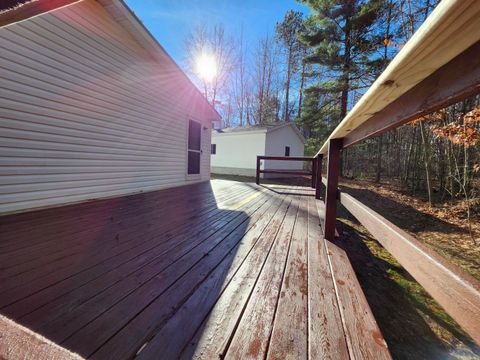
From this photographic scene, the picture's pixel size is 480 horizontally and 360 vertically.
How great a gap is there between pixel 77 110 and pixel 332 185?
3.72 meters

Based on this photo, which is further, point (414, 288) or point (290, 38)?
→ point (290, 38)

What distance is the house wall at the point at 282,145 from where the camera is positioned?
41.4 feet

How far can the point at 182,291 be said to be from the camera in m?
1.33

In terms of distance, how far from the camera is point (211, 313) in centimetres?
114

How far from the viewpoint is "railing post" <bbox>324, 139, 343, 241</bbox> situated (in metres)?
2.21

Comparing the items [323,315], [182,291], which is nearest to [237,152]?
[182,291]

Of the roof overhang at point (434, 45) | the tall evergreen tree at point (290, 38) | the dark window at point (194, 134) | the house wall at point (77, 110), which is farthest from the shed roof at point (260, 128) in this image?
the roof overhang at point (434, 45)

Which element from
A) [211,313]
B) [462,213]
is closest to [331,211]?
[211,313]

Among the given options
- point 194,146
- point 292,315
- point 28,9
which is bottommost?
point 292,315

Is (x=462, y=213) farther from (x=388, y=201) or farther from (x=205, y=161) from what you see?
(x=205, y=161)

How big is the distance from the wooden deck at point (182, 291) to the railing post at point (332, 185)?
0.61ft

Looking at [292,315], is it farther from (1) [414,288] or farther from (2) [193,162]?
(2) [193,162]

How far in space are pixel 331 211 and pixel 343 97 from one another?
1113 cm

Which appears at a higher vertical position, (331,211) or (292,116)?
(292,116)
